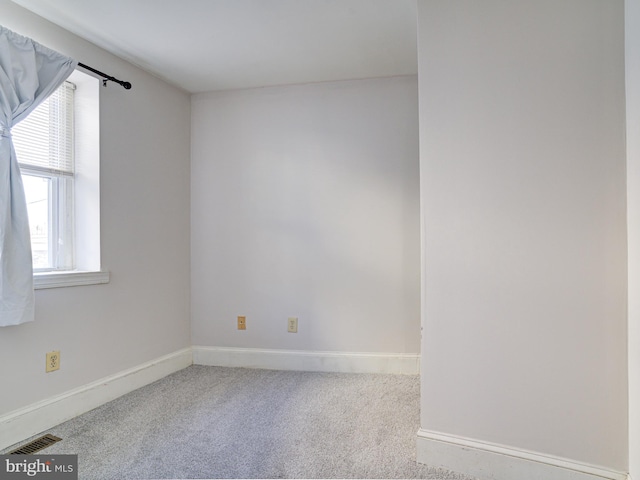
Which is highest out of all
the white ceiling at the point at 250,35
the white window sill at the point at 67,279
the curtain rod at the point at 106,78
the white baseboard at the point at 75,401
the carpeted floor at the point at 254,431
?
the white ceiling at the point at 250,35

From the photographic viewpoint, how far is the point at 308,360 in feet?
10.4

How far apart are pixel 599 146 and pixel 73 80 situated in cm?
275

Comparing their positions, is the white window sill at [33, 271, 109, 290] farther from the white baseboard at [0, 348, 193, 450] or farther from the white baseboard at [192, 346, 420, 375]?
the white baseboard at [192, 346, 420, 375]

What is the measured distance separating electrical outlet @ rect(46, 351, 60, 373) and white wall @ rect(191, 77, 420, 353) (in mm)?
1203

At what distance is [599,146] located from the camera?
151 cm

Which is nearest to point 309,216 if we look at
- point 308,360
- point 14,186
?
point 308,360

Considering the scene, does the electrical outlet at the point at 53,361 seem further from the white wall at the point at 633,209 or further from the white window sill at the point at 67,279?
the white wall at the point at 633,209

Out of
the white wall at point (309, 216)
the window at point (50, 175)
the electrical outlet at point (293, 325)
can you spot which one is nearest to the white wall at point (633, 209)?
the white wall at point (309, 216)

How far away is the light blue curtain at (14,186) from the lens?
192cm

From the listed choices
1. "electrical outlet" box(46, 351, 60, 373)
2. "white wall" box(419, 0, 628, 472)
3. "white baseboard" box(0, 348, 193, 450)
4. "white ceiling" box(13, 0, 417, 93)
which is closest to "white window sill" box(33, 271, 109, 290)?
"electrical outlet" box(46, 351, 60, 373)

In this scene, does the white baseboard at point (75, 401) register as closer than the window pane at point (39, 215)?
Yes

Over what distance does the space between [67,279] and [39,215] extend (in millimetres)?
406

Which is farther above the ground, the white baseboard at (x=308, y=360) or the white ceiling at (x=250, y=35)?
the white ceiling at (x=250, y=35)

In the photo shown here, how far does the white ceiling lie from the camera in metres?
2.13
